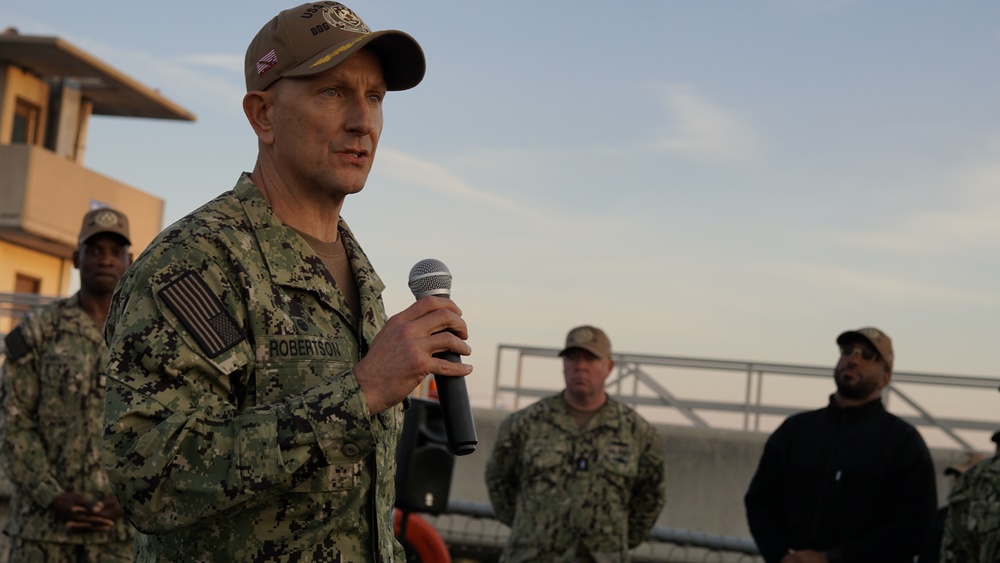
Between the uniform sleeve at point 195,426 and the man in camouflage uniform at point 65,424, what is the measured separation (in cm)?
412

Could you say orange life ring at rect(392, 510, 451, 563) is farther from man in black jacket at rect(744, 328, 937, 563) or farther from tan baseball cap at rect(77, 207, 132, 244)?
tan baseball cap at rect(77, 207, 132, 244)

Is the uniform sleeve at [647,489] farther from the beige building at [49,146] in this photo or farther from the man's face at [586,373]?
the beige building at [49,146]

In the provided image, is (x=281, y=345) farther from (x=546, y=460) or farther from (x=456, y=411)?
(x=546, y=460)

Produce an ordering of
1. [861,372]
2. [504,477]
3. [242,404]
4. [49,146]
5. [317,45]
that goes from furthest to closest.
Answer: [49,146]
[504,477]
[861,372]
[317,45]
[242,404]

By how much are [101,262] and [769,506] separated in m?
4.28

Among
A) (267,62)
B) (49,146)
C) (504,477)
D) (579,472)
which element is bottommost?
(504,477)

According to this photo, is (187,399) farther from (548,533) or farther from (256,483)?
(548,533)

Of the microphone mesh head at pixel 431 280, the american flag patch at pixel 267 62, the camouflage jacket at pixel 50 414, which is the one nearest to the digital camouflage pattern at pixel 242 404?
the microphone mesh head at pixel 431 280

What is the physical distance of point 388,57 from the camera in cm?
298

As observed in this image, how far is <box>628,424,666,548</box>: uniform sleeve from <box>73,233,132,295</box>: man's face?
4034 millimetres

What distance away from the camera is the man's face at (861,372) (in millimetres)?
7902

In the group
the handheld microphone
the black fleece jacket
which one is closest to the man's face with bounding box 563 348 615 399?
the black fleece jacket

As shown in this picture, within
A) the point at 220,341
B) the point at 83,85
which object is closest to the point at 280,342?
the point at 220,341

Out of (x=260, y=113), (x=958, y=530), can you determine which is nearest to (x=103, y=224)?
(x=260, y=113)
